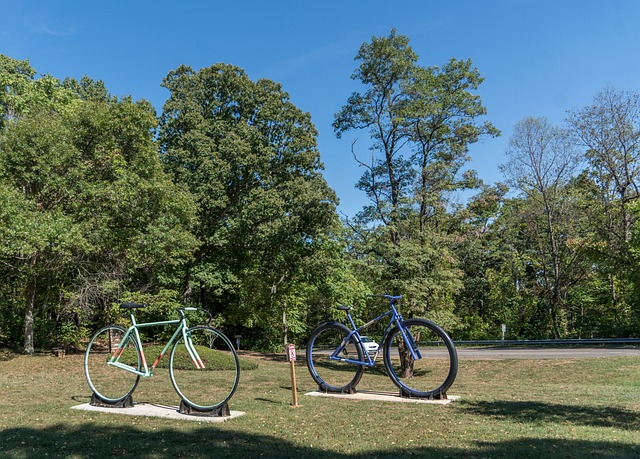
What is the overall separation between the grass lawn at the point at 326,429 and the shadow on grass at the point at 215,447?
10 millimetres

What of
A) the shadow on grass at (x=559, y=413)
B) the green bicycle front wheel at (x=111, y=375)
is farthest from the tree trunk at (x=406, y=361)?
the shadow on grass at (x=559, y=413)

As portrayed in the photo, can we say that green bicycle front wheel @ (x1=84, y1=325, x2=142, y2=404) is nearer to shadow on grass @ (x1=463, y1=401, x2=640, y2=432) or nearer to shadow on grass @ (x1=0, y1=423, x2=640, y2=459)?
shadow on grass @ (x1=0, y1=423, x2=640, y2=459)

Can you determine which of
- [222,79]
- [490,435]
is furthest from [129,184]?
[490,435]

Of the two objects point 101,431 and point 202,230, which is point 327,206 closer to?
point 202,230

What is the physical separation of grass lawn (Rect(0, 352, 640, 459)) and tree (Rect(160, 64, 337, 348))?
42.2 ft

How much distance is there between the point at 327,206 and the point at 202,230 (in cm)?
632

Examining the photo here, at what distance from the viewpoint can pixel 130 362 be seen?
1393 centimetres

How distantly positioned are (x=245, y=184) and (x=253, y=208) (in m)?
2.52

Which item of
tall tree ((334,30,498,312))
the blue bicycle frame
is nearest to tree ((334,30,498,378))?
tall tree ((334,30,498,312))

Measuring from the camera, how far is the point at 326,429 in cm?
603

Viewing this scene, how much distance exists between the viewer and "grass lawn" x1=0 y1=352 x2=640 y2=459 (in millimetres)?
4812

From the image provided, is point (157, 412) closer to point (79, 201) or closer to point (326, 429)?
point (326, 429)

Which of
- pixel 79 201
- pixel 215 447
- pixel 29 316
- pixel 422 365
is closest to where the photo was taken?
pixel 215 447

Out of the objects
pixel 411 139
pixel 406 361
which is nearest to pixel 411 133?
pixel 411 139
